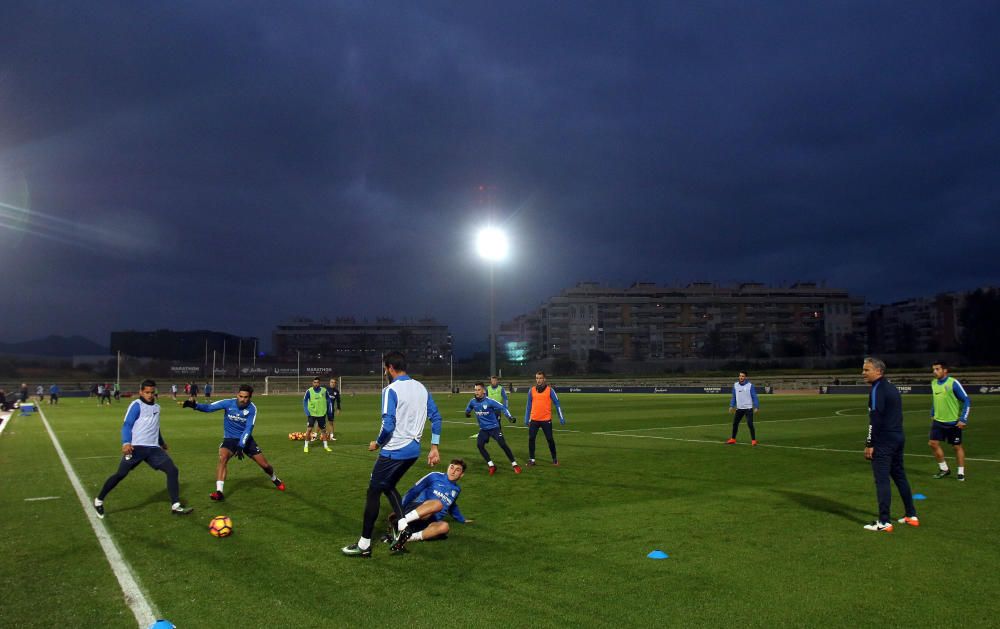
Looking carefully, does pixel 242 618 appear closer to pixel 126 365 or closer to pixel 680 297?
pixel 126 365

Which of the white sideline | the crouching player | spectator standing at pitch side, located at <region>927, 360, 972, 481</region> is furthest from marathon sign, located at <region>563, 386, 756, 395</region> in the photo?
the white sideline

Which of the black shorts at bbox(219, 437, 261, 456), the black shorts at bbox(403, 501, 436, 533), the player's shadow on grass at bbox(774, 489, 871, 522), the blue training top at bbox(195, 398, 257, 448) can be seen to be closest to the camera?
the black shorts at bbox(403, 501, 436, 533)

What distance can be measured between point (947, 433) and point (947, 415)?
14.0 inches

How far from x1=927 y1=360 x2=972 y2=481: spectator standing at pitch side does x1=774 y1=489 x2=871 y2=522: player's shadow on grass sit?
3682 mm

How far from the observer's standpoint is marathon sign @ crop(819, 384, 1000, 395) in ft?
168

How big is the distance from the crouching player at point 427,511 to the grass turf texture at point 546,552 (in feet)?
0.65

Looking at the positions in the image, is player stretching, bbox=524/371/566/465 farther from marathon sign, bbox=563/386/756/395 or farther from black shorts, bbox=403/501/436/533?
marathon sign, bbox=563/386/756/395

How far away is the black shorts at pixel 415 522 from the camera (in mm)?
7891

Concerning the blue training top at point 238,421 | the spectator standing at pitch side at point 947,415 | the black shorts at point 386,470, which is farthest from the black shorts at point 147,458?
the spectator standing at pitch side at point 947,415

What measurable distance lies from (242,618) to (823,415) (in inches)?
1241

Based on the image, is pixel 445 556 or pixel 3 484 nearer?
pixel 445 556

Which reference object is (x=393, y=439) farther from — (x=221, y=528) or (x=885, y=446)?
(x=885, y=446)

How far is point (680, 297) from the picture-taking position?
536ft

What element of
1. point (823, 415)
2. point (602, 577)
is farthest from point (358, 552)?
point (823, 415)
